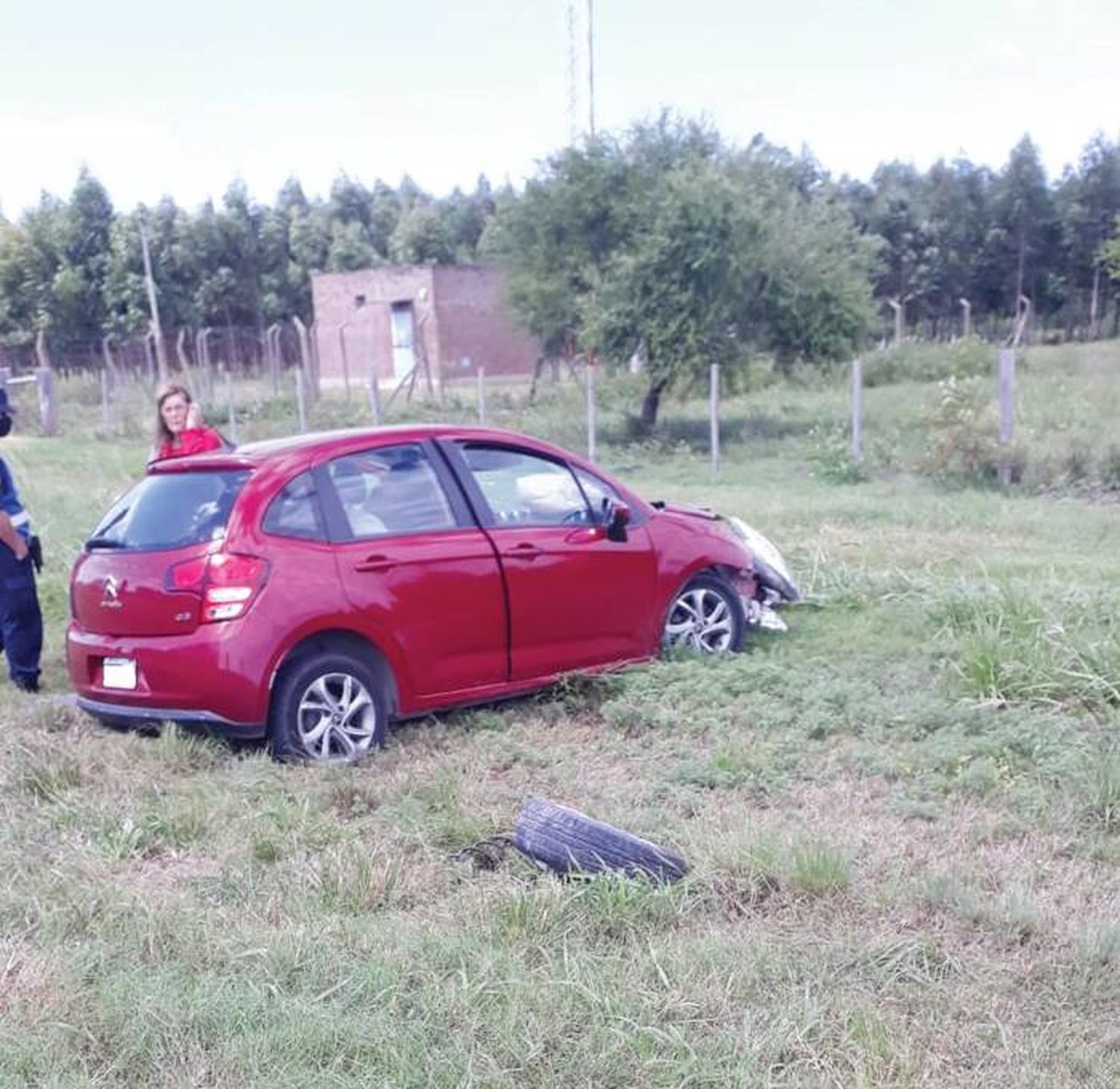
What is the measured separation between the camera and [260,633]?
609cm

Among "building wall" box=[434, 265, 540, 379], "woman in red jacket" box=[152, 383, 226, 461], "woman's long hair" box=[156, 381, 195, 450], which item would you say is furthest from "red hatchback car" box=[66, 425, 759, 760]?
"building wall" box=[434, 265, 540, 379]

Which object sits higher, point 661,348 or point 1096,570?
point 661,348

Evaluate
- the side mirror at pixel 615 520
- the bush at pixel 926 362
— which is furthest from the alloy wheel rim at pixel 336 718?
the bush at pixel 926 362

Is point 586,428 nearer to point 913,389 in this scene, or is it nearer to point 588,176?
point 588,176

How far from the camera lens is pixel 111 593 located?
6426 mm

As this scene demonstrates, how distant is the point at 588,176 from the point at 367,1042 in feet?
75.6

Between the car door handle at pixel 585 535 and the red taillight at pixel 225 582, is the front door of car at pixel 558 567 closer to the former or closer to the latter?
the car door handle at pixel 585 535

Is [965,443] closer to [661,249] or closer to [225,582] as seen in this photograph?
[661,249]

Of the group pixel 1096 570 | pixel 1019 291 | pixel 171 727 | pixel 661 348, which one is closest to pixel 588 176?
pixel 661 348

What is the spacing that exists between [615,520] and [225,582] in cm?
220

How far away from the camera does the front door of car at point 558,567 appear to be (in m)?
6.98

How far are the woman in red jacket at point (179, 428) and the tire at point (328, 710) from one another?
98.1 inches

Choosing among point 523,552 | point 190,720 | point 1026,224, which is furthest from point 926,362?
point 190,720

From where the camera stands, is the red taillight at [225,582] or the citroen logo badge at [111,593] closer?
the red taillight at [225,582]
